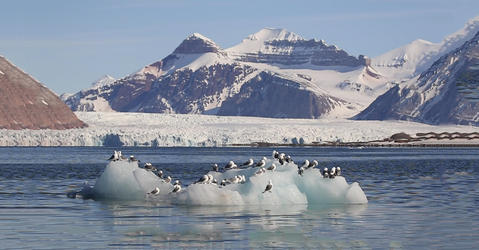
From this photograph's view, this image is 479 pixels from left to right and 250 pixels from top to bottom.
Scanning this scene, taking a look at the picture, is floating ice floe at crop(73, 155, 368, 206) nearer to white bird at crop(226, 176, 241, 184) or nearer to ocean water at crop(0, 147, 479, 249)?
white bird at crop(226, 176, 241, 184)

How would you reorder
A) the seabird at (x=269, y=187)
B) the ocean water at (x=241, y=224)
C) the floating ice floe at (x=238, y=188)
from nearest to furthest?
the ocean water at (x=241, y=224) < the seabird at (x=269, y=187) < the floating ice floe at (x=238, y=188)

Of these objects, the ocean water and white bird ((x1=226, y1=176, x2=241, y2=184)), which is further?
white bird ((x1=226, y1=176, x2=241, y2=184))

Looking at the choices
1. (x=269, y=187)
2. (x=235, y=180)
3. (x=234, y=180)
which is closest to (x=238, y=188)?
(x=235, y=180)

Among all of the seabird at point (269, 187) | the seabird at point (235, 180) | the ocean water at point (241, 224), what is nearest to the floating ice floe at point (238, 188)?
the seabird at point (235, 180)

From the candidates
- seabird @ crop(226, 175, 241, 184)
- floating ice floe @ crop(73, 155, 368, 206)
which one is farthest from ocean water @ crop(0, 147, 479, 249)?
seabird @ crop(226, 175, 241, 184)

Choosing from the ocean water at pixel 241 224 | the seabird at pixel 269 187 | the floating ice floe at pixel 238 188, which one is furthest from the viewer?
the floating ice floe at pixel 238 188

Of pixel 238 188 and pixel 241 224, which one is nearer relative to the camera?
pixel 241 224

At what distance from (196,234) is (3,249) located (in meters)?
7.13

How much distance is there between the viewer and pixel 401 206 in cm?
4497

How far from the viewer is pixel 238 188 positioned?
145 ft

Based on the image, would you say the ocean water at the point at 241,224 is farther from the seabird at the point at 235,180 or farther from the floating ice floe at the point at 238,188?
the seabird at the point at 235,180

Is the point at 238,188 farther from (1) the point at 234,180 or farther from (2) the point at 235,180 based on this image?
(1) the point at 234,180

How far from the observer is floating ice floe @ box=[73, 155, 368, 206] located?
43334mm

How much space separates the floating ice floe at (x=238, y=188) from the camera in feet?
142
